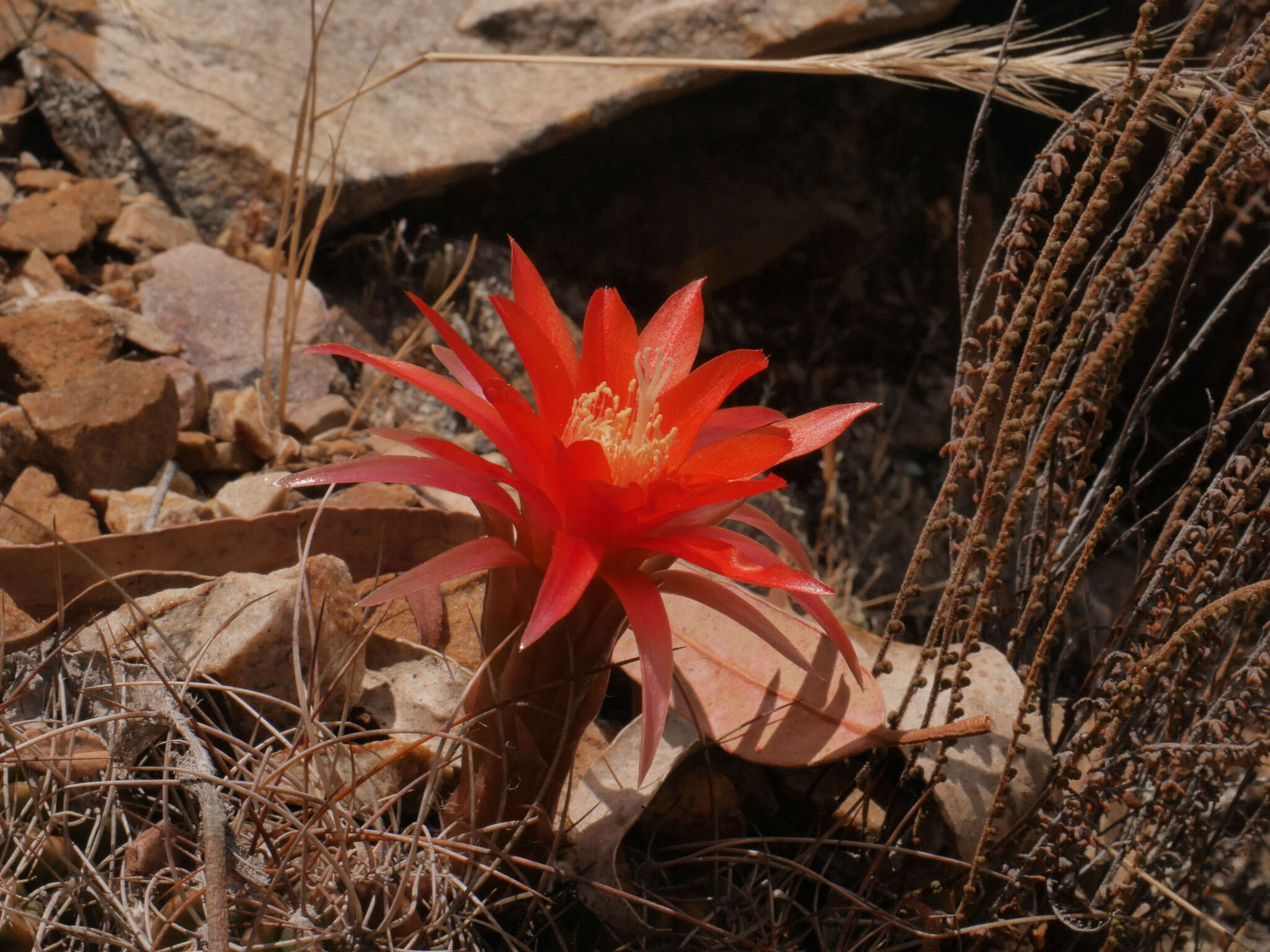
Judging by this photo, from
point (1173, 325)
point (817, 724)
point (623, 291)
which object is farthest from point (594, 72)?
point (817, 724)

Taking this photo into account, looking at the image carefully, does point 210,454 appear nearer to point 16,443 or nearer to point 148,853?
point 16,443

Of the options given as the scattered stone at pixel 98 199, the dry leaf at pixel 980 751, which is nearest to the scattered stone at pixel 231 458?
the scattered stone at pixel 98 199

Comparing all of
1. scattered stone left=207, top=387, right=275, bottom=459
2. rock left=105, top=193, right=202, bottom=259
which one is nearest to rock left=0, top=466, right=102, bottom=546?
scattered stone left=207, top=387, right=275, bottom=459

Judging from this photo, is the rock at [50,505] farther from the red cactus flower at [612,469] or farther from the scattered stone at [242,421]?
the red cactus flower at [612,469]

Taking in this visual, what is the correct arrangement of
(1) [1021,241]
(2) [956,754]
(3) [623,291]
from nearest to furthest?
(1) [1021,241]
(2) [956,754]
(3) [623,291]

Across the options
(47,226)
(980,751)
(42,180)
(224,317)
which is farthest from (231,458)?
(980,751)

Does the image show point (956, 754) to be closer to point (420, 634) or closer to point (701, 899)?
point (701, 899)
